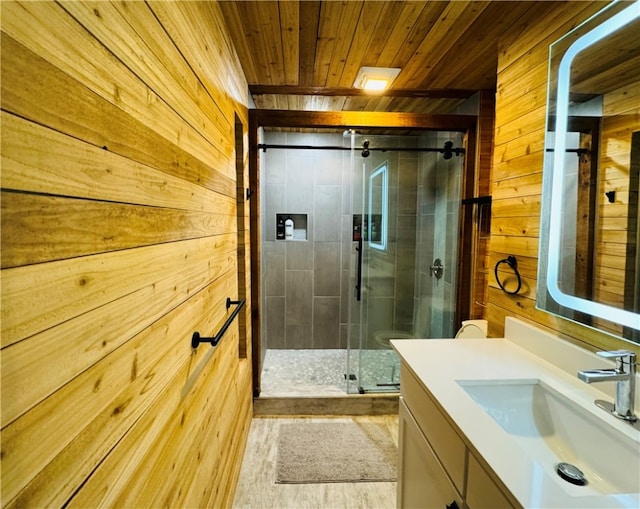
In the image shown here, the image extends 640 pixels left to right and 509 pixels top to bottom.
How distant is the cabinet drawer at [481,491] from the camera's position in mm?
714

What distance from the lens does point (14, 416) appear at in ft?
1.26

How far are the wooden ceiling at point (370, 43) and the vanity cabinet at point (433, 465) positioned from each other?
5.26 ft

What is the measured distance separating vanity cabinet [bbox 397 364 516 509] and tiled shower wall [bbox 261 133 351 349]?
82.9 inches

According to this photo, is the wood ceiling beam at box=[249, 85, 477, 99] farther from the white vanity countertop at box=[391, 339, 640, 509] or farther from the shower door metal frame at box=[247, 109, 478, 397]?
the white vanity countertop at box=[391, 339, 640, 509]

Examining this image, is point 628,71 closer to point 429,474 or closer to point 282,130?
point 429,474

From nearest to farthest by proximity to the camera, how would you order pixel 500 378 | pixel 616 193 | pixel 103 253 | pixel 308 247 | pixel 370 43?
pixel 103 253, pixel 616 193, pixel 500 378, pixel 370 43, pixel 308 247

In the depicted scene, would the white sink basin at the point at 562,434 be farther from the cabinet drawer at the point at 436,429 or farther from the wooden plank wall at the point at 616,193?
the wooden plank wall at the point at 616,193

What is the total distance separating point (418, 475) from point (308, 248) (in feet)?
8.03

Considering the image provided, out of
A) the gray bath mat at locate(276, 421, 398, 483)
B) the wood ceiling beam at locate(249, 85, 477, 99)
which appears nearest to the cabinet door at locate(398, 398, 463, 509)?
the gray bath mat at locate(276, 421, 398, 483)

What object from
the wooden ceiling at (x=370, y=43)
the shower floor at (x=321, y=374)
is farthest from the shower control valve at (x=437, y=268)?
the wooden ceiling at (x=370, y=43)

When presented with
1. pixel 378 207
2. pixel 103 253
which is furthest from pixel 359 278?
pixel 103 253

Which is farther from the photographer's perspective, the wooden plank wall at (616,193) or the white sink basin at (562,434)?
the wooden plank wall at (616,193)

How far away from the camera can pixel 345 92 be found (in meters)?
2.34

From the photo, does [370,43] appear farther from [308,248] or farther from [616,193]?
[308,248]
